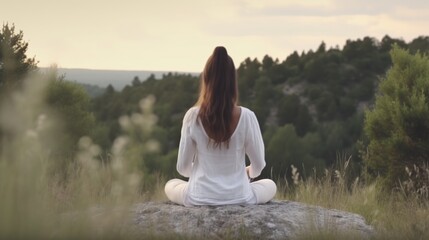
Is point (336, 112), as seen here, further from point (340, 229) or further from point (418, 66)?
point (340, 229)

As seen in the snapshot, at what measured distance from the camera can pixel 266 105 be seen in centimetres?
5566

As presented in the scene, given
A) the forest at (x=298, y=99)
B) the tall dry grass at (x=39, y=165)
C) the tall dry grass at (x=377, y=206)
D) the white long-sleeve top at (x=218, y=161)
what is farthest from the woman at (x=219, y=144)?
the forest at (x=298, y=99)

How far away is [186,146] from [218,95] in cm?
61

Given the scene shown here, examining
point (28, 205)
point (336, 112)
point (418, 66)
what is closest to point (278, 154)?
point (336, 112)

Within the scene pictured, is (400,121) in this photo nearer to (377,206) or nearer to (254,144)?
(377,206)

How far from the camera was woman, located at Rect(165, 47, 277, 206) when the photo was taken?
680 centimetres

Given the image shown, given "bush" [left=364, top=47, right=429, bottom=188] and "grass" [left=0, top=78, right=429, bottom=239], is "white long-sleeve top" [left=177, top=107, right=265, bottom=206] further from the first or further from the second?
"bush" [left=364, top=47, right=429, bottom=188]

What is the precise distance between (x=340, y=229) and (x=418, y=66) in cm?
608

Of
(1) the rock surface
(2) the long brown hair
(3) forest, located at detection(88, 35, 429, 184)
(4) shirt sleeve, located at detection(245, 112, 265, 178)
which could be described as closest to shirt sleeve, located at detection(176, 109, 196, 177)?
(2) the long brown hair

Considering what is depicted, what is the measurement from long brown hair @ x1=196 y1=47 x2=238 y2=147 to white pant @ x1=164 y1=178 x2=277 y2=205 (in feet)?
2.42

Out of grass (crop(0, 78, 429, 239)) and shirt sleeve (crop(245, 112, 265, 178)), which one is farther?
shirt sleeve (crop(245, 112, 265, 178))

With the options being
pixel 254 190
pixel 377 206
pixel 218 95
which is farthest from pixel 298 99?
pixel 218 95

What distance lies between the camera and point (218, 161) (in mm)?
7043

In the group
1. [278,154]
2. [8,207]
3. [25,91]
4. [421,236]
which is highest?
[25,91]
